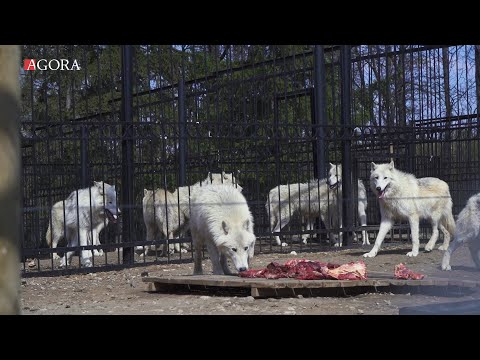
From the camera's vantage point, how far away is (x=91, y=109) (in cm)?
2152

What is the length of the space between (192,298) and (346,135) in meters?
7.29

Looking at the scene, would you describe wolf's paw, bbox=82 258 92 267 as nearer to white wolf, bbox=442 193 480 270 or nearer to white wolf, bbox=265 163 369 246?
white wolf, bbox=265 163 369 246

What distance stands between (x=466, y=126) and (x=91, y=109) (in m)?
11.4

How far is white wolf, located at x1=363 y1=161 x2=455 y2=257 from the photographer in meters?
12.7

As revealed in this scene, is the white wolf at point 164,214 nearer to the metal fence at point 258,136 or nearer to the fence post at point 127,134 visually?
the metal fence at point 258,136

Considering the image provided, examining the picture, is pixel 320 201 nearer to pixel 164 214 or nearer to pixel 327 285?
pixel 164 214

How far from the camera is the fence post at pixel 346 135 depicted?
1472 cm


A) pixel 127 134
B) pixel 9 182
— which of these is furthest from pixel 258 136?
pixel 9 182

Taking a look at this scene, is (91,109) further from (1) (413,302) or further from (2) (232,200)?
(1) (413,302)

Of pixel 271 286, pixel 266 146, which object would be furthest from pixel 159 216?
pixel 271 286

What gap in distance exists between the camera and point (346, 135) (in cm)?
1464

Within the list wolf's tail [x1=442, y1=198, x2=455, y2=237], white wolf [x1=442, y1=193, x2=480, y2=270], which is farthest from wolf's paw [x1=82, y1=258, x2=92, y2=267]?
wolf's tail [x1=442, y1=198, x2=455, y2=237]

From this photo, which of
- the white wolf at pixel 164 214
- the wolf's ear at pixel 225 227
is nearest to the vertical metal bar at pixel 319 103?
the white wolf at pixel 164 214

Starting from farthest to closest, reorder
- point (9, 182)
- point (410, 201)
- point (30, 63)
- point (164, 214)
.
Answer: point (164, 214) → point (410, 201) → point (30, 63) → point (9, 182)
